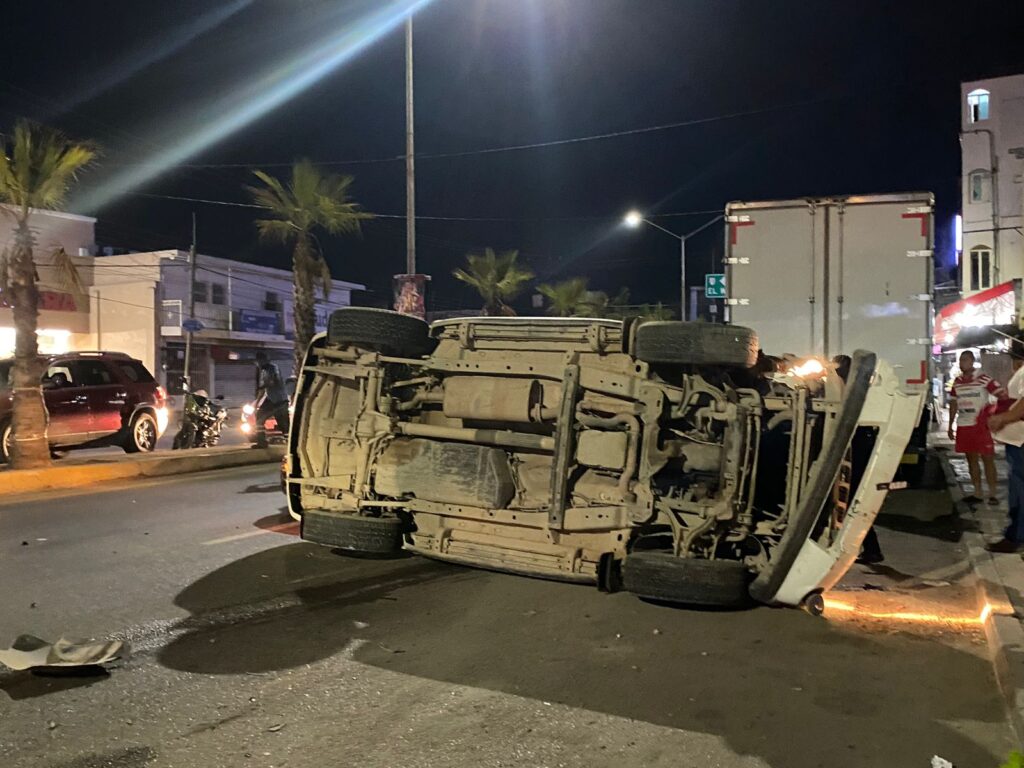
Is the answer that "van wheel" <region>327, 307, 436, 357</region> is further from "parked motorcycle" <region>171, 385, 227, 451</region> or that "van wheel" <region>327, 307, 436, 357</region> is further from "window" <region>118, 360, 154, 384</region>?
"parked motorcycle" <region>171, 385, 227, 451</region>

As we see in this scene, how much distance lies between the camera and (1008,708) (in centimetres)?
400

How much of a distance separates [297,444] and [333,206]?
1648 cm

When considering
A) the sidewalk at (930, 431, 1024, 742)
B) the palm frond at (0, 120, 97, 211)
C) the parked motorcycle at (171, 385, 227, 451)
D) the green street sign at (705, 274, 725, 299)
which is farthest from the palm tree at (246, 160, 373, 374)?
the sidewalk at (930, 431, 1024, 742)

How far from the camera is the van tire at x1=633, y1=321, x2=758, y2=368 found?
4.74 metres

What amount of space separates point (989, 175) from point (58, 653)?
46652mm

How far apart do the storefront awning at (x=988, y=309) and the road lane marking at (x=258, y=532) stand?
17.1m

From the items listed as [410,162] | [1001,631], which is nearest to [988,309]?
[410,162]

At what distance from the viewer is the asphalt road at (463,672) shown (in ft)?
11.8

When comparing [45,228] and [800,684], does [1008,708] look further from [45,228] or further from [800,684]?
[45,228]

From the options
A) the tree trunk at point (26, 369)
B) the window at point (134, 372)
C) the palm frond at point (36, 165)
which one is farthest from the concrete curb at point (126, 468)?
the palm frond at point (36, 165)

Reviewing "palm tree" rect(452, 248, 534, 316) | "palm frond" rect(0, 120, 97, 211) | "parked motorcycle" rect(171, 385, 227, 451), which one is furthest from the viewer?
"palm tree" rect(452, 248, 534, 316)

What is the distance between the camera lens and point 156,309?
103 ft

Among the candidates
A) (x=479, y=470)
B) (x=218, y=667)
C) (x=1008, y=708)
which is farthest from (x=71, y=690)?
(x=1008, y=708)

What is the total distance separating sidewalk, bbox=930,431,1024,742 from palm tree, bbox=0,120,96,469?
11.6 m
